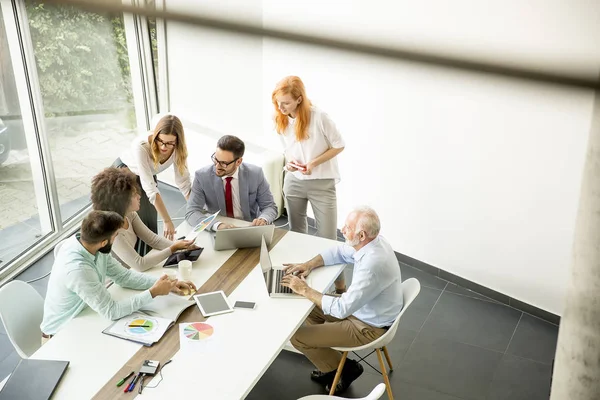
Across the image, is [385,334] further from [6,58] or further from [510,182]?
[6,58]

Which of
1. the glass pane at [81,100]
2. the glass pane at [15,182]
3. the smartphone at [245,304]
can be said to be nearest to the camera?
the smartphone at [245,304]

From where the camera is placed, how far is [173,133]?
3.80 meters

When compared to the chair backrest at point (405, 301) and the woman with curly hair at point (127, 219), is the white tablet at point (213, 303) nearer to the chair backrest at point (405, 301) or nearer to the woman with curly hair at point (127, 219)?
the woman with curly hair at point (127, 219)

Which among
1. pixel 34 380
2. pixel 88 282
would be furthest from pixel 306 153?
pixel 34 380

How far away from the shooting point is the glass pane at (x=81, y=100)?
201 inches

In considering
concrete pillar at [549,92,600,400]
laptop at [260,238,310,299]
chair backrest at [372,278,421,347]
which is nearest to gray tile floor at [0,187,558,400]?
chair backrest at [372,278,421,347]

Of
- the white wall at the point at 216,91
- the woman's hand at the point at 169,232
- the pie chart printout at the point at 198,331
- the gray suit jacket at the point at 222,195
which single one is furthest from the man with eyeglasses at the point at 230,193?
the white wall at the point at 216,91

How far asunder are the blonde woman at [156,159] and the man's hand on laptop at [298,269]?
0.86 meters

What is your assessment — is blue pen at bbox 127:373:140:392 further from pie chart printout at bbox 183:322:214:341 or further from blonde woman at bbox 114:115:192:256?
blonde woman at bbox 114:115:192:256

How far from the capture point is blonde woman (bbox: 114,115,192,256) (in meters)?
3.80

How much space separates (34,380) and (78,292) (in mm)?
460

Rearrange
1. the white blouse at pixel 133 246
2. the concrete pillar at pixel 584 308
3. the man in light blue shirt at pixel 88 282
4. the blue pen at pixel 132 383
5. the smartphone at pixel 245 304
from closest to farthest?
1. the concrete pillar at pixel 584 308
2. the blue pen at pixel 132 383
3. the man in light blue shirt at pixel 88 282
4. the smartphone at pixel 245 304
5. the white blouse at pixel 133 246

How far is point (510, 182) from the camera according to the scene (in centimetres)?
438

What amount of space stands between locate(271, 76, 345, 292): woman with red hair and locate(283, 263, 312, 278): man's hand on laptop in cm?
85
